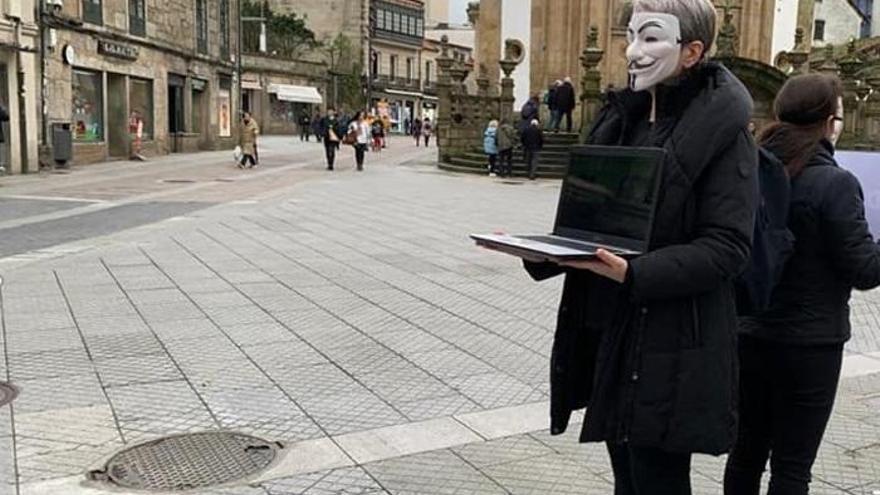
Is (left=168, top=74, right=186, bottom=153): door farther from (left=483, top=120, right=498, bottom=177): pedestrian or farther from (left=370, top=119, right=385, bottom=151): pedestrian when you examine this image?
(left=483, top=120, right=498, bottom=177): pedestrian

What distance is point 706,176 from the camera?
2.33 m

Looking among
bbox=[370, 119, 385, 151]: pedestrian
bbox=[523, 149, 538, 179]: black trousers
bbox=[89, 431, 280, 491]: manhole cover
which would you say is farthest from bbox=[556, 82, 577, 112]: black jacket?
bbox=[89, 431, 280, 491]: manhole cover

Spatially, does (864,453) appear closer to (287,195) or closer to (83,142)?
(287,195)

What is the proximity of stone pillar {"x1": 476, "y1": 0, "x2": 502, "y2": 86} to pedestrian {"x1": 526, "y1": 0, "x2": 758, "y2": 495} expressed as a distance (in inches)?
1184

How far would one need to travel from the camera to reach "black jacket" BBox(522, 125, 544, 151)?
23.5 m

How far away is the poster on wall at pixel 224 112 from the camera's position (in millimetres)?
38562

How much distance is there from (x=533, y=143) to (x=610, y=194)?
21.5 meters

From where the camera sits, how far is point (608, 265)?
2.28 m

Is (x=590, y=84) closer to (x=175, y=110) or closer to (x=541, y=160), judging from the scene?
(x=541, y=160)

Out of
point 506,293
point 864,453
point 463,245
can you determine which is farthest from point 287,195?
point 864,453

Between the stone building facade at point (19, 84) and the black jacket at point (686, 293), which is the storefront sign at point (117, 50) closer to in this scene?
the stone building facade at point (19, 84)

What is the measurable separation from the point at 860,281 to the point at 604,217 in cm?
109

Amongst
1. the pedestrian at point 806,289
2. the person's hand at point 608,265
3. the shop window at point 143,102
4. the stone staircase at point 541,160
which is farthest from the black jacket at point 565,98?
the person's hand at point 608,265

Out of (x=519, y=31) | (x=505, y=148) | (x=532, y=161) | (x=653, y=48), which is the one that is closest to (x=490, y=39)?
(x=519, y=31)
